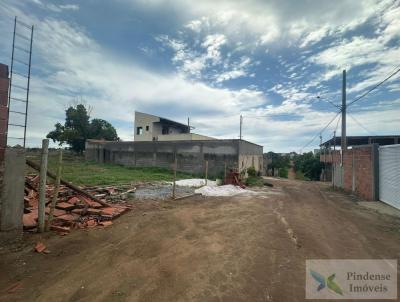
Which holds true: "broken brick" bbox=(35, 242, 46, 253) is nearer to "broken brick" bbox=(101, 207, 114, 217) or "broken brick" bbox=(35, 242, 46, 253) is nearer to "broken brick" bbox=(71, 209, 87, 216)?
A: "broken brick" bbox=(71, 209, 87, 216)

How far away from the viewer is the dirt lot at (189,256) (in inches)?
135

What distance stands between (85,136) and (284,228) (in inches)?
1522

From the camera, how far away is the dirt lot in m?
3.43

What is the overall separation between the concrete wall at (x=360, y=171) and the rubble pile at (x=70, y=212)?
43.3 ft

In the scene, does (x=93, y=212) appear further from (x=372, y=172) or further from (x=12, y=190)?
(x=372, y=172)

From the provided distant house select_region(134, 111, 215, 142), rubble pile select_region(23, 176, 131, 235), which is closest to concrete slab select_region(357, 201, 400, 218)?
rubble pile select_region(23, 176, 131, 235)

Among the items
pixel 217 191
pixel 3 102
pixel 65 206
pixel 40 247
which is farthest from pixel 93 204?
pixel 217 191

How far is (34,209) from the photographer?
22.2 feet

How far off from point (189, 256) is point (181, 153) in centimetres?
1910

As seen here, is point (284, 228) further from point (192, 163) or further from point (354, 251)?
point (192, 163)

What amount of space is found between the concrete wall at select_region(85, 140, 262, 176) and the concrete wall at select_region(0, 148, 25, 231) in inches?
646

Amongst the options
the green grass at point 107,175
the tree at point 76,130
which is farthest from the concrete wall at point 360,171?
the tree at point 76,130

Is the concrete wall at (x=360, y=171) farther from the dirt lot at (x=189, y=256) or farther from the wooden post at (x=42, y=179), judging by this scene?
the wooden post at (x=42, y=179)

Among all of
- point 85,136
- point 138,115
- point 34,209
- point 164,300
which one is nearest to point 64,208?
point 34,209
